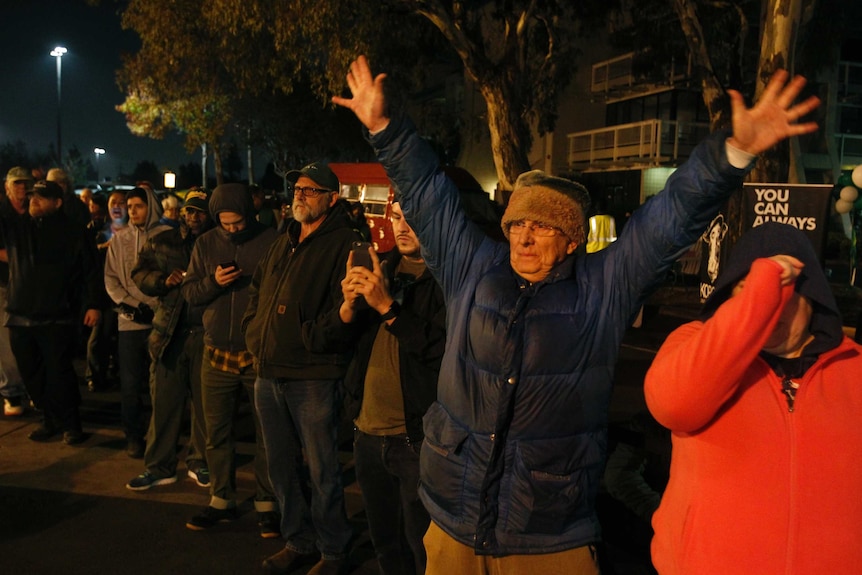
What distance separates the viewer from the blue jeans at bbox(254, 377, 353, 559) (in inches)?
169

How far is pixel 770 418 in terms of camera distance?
80.4 inches

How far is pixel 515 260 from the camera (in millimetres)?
2734

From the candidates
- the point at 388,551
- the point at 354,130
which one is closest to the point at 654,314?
the point at 388,551

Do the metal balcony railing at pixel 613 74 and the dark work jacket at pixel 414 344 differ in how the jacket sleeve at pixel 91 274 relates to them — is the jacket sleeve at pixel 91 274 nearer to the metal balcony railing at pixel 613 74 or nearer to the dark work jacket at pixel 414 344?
the dark work jacket at pixel 414 344

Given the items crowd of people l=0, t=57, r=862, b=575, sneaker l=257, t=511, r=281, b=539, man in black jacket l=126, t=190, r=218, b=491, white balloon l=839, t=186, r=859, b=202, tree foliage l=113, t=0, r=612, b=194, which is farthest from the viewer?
white balloon l=839, t=186, r=859, b=202

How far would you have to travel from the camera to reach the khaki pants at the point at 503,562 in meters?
2.58

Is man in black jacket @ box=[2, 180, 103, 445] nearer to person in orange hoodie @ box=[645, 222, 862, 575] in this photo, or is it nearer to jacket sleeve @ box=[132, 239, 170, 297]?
jacket sleeve @ box=[132, 239, 170, 297]

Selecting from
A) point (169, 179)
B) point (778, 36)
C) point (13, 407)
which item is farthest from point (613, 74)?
point (13, 407)

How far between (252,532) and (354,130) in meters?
41.0

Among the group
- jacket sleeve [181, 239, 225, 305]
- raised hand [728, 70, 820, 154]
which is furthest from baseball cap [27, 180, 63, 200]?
raised hand [728, 70, 820, 154]

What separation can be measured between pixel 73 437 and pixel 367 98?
5175mm

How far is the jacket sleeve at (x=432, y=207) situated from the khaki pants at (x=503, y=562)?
85 cm

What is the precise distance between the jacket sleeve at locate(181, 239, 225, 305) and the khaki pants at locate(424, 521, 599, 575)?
8.64 ft

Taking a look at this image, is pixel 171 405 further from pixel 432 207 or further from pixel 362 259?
pixel 432 207
